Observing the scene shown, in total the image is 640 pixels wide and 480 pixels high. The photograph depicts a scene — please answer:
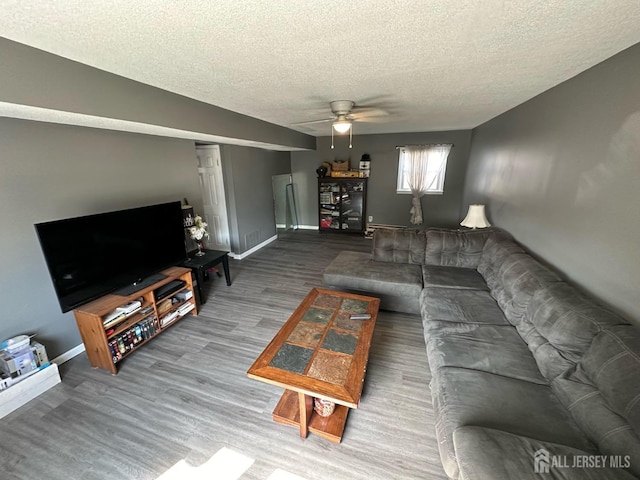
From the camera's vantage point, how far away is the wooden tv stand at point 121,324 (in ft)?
6.77

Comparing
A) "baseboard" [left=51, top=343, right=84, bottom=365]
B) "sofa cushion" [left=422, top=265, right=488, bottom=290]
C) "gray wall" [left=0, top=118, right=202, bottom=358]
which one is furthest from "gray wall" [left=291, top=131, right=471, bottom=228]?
"baseboard" [left=51, top=343, right=84, bottom=365]

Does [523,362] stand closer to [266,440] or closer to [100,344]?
[266,440]

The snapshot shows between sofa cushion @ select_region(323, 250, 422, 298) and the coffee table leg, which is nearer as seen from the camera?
the coffee table leg

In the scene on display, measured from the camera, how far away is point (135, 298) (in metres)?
2.33

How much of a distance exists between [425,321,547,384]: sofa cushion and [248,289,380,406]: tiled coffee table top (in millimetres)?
481

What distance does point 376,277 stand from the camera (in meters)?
2.92

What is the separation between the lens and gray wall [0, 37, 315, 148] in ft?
4.16

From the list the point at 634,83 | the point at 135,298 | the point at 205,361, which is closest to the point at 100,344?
the point at 135,298

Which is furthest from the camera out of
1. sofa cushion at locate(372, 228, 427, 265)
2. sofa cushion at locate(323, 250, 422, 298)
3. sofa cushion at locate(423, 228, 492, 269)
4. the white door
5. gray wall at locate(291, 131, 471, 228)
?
gray wall at locate(291, 131, 471, 228)

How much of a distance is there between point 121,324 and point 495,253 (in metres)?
3.65

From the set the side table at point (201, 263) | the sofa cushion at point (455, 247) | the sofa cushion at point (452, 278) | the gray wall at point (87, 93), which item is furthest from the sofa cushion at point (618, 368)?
the side table at point (201, 263)

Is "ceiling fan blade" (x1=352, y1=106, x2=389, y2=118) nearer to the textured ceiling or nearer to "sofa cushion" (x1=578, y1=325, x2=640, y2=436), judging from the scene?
the textured ceiling

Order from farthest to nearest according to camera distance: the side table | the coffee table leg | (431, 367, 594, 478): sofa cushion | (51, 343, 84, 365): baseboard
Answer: the side table → (51, 343, 84, 365): baseboard → the coffee table leg → (431, 367, 594, 478): sofa cushion

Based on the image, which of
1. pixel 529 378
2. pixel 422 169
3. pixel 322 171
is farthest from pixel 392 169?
pixel 529 378
